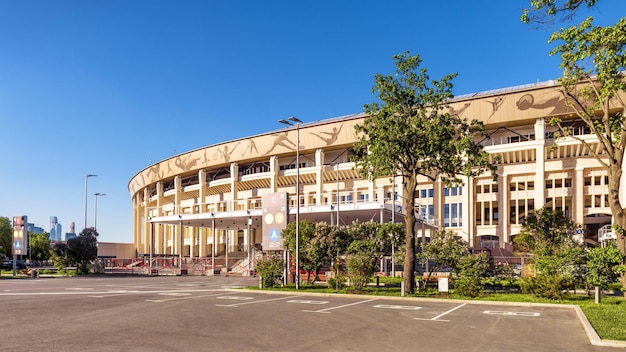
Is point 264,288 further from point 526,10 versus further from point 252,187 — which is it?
point 252,187

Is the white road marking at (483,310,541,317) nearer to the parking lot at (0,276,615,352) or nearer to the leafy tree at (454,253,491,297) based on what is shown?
the parking lot at (0,276,615,352)

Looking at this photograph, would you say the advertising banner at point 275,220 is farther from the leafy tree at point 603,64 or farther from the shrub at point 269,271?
the leafy tree at point 603,64

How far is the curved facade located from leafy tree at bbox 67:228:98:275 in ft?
23.6

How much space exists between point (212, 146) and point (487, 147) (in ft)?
146

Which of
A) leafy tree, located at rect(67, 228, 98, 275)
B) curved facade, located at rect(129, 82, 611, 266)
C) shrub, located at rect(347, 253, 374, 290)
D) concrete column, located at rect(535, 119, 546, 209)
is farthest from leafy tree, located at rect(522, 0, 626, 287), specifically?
leafy tree, located at rect(67, 228, 98, 275)

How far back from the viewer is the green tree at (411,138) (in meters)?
26.7

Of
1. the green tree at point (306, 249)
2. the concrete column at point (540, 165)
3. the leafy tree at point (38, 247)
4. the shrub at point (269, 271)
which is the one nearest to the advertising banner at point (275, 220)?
the green tree at point (306, 249)

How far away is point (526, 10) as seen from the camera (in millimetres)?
→ 19312

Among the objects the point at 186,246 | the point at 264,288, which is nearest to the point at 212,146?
the point at 186,246

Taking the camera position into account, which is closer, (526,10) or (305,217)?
(526,10)

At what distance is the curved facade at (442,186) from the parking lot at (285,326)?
93.0ft

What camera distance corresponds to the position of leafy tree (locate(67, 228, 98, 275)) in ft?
191

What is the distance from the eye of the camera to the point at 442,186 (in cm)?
7262

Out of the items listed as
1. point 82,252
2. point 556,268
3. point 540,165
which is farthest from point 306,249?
point 540,165
